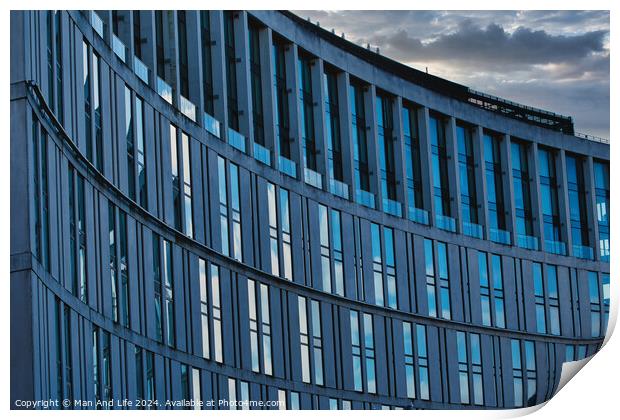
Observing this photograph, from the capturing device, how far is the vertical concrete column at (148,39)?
5131cm

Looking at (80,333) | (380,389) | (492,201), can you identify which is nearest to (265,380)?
(380,389)

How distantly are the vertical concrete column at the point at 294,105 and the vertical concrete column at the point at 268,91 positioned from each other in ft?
3.56

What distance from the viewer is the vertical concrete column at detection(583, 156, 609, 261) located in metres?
73.4

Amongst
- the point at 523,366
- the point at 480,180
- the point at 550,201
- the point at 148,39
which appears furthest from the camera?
the point at 550,201

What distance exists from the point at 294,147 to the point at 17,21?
25.7m

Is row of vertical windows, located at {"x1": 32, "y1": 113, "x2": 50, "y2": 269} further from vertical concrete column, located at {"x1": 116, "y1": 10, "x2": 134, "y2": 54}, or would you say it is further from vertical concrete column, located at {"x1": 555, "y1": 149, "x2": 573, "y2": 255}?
vertical concrete column, located at {"x1": 555, "y1": 149, "x2": 573, "y2": 255}

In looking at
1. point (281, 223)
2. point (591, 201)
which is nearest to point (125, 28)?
point (281, 223)

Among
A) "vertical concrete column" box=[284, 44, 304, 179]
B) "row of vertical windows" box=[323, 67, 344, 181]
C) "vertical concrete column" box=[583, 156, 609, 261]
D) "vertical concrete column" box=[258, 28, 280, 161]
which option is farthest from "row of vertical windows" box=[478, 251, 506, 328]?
"vertical concrete column" box=[258, 28, 280, 161]

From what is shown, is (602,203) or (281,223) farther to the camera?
(602,203)

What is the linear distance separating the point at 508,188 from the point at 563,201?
3181mm

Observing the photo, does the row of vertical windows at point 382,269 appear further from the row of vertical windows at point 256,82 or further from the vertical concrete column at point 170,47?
the vertical concrete column at point 170,47

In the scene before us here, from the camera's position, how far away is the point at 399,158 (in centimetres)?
6775

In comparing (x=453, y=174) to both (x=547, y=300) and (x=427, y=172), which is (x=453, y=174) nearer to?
(x=427, y=172)

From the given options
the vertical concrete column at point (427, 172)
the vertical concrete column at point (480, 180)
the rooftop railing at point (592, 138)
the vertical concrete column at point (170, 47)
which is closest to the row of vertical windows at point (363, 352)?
the vertical concrete column at point (427, 172)
